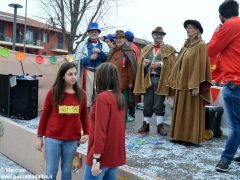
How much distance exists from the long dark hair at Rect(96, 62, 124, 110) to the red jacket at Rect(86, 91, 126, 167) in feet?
0.16

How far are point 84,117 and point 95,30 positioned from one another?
10.2 feet

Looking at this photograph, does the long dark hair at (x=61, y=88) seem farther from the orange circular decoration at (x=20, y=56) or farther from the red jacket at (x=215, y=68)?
the orange circular decoration at (x=20, y=56)

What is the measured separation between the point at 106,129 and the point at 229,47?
182 centimetres

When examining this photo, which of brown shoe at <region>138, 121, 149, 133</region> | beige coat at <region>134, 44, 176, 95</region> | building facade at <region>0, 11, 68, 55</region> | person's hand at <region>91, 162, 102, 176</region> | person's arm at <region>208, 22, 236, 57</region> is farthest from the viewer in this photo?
building facade at <region>0, 11, 68, 55</region>

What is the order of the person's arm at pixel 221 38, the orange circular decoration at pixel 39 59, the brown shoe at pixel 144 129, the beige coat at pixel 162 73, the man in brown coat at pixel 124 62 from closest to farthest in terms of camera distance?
the person's arm at pixel 221 38 < the beige coat at pixel 162 73 < the brown shoe at pixel 144 129 < the man in brown coat at pixel 124 62 < the orange circular decoration at pixel 39 59

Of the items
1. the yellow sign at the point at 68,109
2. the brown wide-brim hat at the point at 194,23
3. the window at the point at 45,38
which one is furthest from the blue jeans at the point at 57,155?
the window at the point at 45,38

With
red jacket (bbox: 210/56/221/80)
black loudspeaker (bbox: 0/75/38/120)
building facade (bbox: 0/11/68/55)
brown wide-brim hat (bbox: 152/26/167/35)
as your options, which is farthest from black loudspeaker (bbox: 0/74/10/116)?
building facade (bbox: 0/11/68/55)

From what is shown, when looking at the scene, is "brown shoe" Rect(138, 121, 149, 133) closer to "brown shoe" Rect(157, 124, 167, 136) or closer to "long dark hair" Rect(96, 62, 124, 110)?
"brown shoe" Rect(157, 124, 167, 136)

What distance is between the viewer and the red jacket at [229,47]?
373 cm

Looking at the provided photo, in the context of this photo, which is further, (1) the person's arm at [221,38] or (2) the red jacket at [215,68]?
(2) the red jacket at [215,68]

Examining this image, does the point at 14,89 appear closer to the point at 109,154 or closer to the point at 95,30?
the point at 95,30

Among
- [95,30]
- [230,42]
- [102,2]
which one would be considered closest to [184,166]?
[230,42]

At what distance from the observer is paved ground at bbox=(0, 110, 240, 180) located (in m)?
3.77

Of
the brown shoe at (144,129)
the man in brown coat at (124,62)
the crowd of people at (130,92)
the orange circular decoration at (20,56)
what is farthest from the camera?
the orange circular decoration at (20,56)
